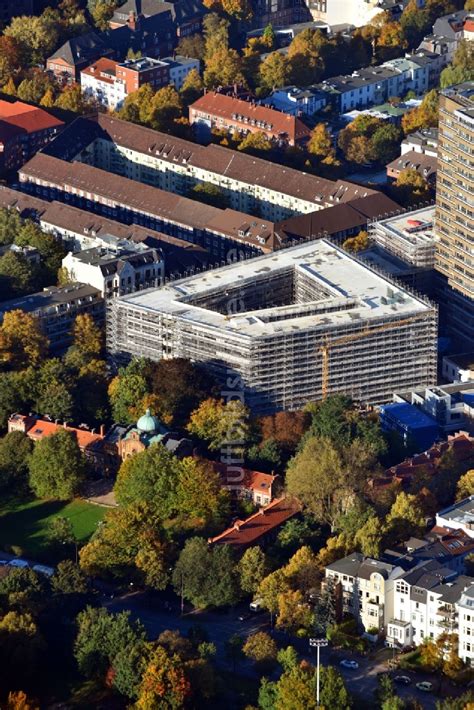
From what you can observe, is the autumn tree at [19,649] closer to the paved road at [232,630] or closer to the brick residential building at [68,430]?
the paved road at [232,630]

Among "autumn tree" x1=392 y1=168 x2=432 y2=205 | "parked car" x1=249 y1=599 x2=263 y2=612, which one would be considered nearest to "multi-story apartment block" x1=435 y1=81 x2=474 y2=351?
"autumn tree" x1=392 y1=168 x2=432 y2=205

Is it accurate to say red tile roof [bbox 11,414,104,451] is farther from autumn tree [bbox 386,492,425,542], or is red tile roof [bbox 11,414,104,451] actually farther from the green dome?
autumn tree [bbox 386,492,425,542]

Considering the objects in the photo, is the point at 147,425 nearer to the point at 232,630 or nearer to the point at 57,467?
the point at 57,467

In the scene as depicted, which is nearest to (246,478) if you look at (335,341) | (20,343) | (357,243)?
(335,341)

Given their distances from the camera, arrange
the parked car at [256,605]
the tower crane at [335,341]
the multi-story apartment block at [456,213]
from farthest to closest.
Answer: the multi-story apartment block at [456,213], the tower crane at [335,341], the parked car at [256,605]

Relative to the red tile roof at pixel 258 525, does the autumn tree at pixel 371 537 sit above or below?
above

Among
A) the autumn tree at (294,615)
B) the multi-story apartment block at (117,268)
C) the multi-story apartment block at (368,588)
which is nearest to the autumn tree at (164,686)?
the autumn tree at (294,615)

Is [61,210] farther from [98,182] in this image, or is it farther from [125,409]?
[125,409]
